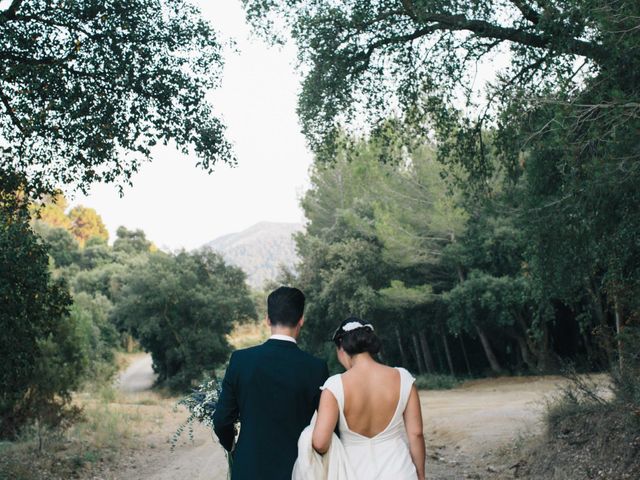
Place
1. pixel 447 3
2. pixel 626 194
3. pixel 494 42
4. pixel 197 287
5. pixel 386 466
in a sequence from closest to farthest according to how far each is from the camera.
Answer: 1. pixel 386 466
2. pixel 626 194
3. pixel 447 3
4. pixel 494 42
5. pixel 197 287

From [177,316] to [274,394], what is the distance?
40.0 m

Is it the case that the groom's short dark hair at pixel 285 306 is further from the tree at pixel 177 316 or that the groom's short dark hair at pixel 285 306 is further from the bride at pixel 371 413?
the tree at pixel 177 316

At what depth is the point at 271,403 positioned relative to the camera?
458 cm

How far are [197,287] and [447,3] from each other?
3486 cm

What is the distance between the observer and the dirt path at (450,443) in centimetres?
1321

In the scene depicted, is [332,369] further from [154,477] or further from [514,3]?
[514,3]

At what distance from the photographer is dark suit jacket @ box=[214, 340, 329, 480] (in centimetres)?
455

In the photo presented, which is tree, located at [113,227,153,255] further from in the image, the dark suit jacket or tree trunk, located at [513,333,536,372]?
the dark suit jacket

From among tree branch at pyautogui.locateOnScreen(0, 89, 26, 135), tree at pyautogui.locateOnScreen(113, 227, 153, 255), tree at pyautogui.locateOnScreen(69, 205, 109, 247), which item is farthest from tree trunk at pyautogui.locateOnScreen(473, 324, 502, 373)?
tree at pyautogui.locateOnScreen(69, 205, 109, 247)

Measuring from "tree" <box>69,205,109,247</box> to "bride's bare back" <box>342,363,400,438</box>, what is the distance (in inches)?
3997

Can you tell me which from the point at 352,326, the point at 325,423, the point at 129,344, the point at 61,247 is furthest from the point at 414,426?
the point at 61,247

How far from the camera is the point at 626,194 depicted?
993 cm

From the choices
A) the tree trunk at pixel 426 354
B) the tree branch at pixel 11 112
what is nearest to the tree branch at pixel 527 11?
the tree branch at pixel 11 112

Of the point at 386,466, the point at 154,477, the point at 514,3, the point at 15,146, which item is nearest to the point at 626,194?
the point at 514,3
